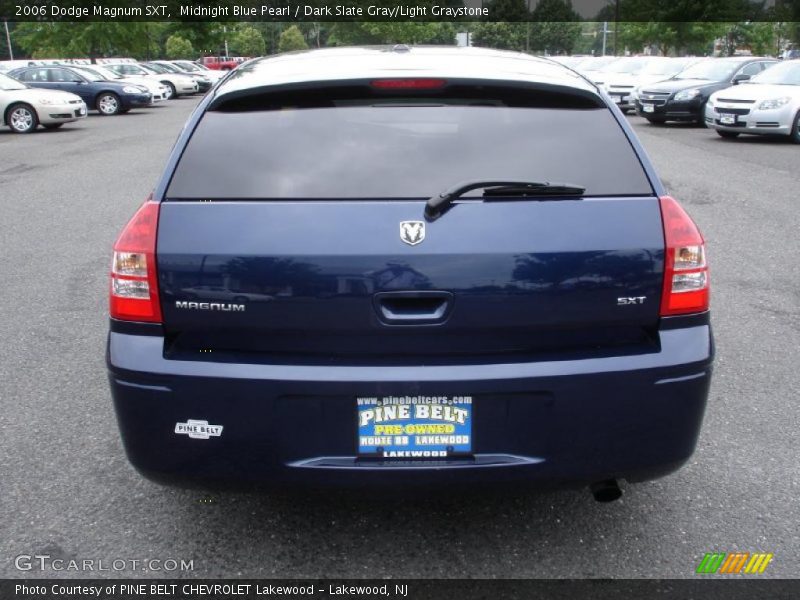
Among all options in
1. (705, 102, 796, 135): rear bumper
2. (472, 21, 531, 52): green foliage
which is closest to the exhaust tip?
(705, 102, 796, 135): rear bumper

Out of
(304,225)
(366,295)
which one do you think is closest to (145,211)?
Answer: (304,225)

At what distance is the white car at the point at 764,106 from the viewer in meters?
16.5

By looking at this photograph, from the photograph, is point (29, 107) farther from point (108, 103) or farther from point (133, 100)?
point (133, 100)

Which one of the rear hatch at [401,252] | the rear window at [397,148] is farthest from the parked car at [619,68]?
the rear hatch at [401,252]

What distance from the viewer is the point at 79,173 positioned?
44.5 feet

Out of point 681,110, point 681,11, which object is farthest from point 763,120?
point 681,11

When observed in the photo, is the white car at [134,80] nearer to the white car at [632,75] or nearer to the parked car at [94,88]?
the parked car at [94,88]

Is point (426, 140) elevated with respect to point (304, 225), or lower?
elevated

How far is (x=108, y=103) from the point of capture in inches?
1062

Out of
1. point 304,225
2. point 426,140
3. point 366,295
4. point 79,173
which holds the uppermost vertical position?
point 426,140

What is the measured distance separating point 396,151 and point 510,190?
1.36ft

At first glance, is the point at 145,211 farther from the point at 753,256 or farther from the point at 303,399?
the point at 753,256

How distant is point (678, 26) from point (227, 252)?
192 ft

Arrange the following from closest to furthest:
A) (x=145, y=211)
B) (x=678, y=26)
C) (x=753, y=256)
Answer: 1. (x=145, y=211)
2. (x=753, y=256)
3. (x=678, y=26)
